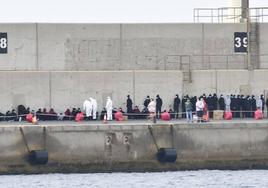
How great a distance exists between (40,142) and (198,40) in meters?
12.8

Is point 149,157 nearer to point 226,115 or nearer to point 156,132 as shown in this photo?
point 156,132

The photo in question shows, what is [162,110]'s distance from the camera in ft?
240

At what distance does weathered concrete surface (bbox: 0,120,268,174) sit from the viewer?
6381 cm

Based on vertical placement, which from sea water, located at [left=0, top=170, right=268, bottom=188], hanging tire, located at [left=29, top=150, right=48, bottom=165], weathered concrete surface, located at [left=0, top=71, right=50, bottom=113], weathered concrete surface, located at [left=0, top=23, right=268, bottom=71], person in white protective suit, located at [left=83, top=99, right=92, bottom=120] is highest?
weathered concrete surface, located at [left=0, top=23, right=268, bottom=71]

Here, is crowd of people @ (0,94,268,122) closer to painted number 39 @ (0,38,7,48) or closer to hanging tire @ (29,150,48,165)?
painted number 39 @ (0,38,7,48)

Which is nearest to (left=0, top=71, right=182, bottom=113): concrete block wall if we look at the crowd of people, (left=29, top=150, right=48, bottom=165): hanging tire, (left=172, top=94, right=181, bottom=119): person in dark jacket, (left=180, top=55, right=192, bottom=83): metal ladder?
(left=180, top=55, right=192, bottom=83): metal ladder

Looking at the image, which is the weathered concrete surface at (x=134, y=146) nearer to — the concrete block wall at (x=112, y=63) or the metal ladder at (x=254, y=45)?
the concrete block wall at (x=112, y=63)

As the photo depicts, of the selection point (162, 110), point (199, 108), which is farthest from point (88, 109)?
point (199, 108)

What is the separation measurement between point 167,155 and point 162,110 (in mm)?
8829

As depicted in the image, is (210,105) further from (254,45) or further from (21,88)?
(21,88)

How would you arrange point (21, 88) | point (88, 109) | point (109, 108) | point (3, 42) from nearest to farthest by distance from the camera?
point (109, 108) → point (88, 109) → point (21, 88) → point (3, 42)

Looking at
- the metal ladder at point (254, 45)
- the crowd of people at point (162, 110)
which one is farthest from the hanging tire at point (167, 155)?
the metal ladder at point (254, 45)

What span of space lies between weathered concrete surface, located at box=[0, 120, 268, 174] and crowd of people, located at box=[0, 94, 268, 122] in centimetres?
285

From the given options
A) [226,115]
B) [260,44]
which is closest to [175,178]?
[226,115]
